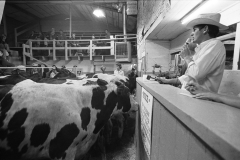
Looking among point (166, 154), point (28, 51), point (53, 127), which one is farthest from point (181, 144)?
point (28, 51)

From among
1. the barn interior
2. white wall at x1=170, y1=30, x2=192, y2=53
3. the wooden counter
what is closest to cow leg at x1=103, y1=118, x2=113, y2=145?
the barn interior

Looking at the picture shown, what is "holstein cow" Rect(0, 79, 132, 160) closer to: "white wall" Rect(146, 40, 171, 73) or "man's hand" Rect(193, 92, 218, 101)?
"man's hand" Rect(193, 92, 218, 101)

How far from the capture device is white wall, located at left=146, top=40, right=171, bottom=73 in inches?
198

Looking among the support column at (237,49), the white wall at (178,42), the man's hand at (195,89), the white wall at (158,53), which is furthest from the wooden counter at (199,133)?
the white wall at (158,53)

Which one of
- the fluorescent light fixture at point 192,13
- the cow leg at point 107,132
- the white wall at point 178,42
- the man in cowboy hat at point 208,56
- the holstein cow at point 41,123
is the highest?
the fluorescent light fixture at point 192,13

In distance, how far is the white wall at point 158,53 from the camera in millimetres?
5027

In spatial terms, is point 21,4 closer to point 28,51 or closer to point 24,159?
point 28,51

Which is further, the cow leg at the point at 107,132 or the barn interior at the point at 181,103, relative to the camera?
the cow leg at the point at 107,132

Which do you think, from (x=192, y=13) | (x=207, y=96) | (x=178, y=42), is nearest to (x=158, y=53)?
(x=178, y=42)

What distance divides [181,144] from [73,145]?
5.36 ft

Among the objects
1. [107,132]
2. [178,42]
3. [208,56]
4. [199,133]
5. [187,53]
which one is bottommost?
[107,132]

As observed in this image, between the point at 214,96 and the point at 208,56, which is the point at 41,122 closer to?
the point at 214,96

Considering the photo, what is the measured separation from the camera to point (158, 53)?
5.09 meters

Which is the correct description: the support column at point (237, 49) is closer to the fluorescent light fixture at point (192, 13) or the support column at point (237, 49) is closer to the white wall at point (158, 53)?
the fluorescent light fixture at point (192, 13)
